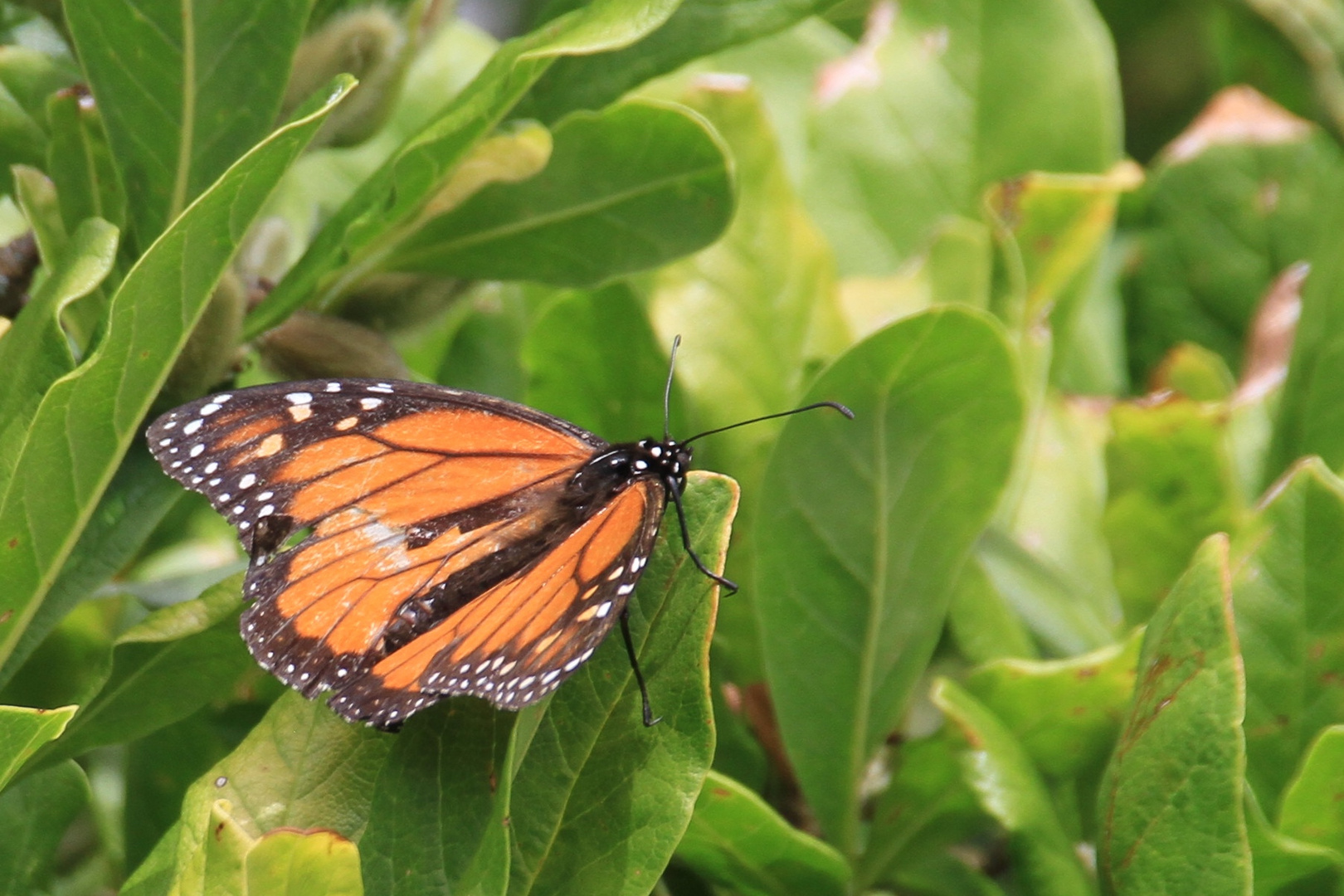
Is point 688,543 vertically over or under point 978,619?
over

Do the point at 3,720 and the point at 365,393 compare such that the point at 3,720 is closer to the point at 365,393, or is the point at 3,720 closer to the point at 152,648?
the point at 152,648

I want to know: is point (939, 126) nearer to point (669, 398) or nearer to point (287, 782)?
point (669, 398)

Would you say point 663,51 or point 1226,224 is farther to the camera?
point 1226,224

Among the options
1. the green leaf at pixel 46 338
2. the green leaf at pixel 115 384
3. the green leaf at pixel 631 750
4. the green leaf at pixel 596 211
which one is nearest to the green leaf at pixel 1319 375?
the green leaf at pixel 596 211

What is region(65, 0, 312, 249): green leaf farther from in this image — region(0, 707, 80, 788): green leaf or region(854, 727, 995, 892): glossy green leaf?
region(854, 727, 995, 892): glossy green leaf

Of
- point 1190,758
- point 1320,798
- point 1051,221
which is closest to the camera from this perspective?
point 1190,758

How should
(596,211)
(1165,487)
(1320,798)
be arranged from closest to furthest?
1. (1320,798)
2. (596,211)
3. (1165,487)

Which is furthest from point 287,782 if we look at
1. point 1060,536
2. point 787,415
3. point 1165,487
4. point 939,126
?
point 939,126
